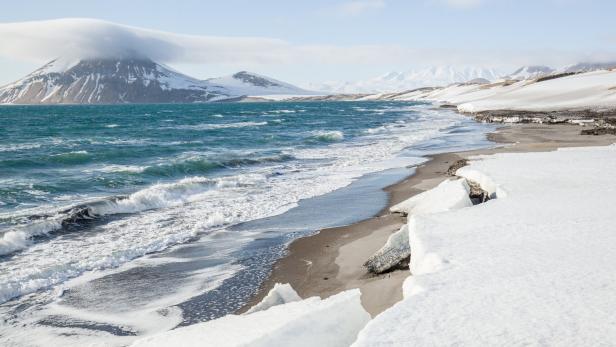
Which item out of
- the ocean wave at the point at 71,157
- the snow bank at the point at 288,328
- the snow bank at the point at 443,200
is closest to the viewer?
the snow bank at the point at 288,328

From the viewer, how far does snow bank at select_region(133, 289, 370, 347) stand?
4.98 metres

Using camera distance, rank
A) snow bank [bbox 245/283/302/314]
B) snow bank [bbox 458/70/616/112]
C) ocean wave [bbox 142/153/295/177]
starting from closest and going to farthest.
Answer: snow bank [bbox 245/283/302/314] → ocean wave [bbox 142/153/295/177] → snow bank [bbox 458/70/616/112]

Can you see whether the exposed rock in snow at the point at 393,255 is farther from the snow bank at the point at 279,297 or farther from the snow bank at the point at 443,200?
the snow bank at the point at 279,297

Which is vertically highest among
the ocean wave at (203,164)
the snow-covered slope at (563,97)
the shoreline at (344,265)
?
the snow-covered slope at (563,97)

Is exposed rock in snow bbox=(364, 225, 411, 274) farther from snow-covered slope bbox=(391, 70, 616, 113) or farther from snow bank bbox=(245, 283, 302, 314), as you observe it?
snow-covered slope bbox=(391, 70, 616, 113)

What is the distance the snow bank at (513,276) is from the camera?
459 cm

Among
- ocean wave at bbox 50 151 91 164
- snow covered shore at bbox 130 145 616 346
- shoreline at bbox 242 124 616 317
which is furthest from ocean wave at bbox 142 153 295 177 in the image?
snow covered shore at bbox 130 145 616 346

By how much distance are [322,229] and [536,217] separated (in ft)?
19.4

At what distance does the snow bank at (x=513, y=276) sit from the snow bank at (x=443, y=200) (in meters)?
0.70

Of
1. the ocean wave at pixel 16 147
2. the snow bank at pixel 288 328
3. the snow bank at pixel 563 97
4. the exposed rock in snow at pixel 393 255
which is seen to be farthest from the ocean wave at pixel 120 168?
the snow bank at pixel 563 97

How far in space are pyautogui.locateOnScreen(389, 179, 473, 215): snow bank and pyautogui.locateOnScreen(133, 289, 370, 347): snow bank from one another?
18.2 feet

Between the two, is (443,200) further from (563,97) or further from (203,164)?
(563,97)

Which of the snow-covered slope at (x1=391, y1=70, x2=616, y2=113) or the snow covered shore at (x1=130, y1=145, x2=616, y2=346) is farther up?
the snow-covered slope at (x1=391, y1=70, x2=616, y2=113)

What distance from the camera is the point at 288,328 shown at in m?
5.09
